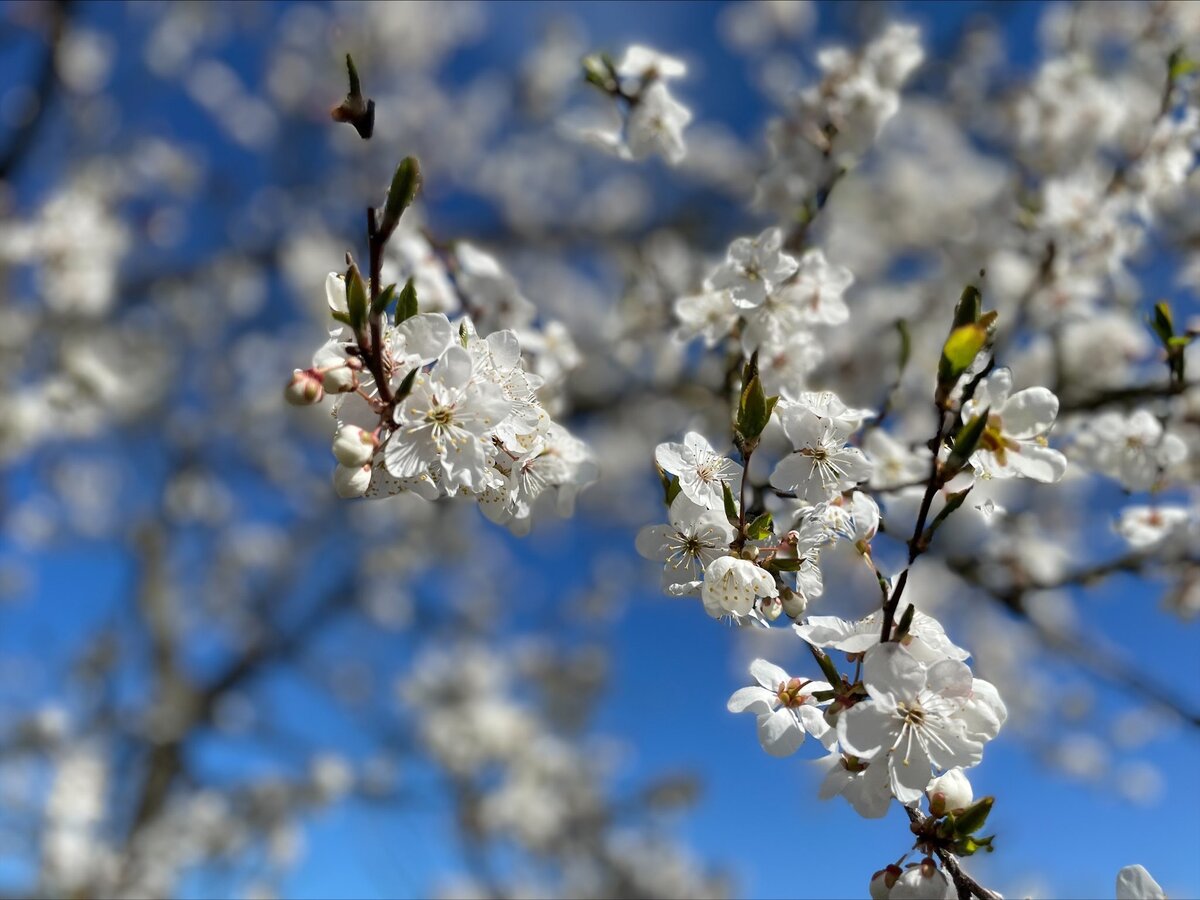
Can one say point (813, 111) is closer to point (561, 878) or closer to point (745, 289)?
point (745, 289)

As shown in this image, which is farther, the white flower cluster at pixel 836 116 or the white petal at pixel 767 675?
the white flower cluster at pixel 836 116

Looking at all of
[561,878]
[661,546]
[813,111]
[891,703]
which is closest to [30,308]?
[813,111]

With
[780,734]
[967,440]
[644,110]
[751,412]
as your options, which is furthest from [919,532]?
[644,110]

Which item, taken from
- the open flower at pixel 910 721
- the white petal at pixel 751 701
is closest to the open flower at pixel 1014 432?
the open flower at pixel 910 721

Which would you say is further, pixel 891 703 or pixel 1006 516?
pixel 1006 516

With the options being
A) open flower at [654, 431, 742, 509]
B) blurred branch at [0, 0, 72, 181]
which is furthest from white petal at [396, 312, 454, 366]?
blurred branch at [0, 0, 72, 181]

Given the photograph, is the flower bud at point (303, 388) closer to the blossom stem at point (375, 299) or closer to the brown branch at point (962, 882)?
the blossom stem at point (375, 299)

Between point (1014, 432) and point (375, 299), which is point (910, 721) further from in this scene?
point (375, 299)
